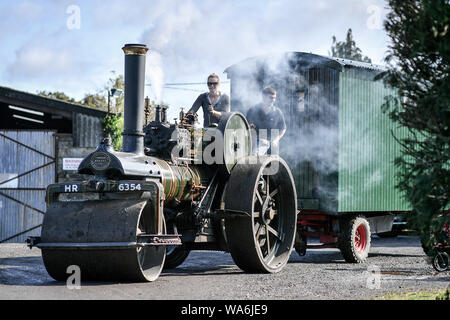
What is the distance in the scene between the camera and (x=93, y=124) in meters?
18.1

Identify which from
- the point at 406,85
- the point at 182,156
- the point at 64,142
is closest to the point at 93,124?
the point at 64,142

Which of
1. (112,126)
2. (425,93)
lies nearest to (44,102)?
(112,126)

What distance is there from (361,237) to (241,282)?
4202 millimetres

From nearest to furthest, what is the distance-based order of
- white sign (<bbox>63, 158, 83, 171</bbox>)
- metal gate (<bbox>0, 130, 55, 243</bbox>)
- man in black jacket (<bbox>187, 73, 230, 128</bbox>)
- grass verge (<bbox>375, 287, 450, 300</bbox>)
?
grass verge (<bbox>375, 287, 450, 300</bbox>)
man in black jacket (<bbox>187, 73, 230, 128</bbox>)
white sign (<bbox>63, 158, 83, 171</bbox>)
metal gate (<bbox>0, 130, 55, 243</bbox>)

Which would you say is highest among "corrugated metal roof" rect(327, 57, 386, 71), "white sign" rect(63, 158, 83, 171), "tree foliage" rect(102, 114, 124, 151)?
"corrugated metal roof" rect(327, 57, 386, 71)

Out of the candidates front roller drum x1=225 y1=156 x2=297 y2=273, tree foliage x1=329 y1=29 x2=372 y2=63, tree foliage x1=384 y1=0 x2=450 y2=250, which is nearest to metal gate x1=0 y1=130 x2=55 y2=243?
front roller drum x1=225 y1=156 x2=297 y2=273

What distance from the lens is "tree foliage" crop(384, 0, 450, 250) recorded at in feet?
17.6

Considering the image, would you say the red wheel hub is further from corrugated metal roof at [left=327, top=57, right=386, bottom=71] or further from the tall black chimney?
the tall black chimney

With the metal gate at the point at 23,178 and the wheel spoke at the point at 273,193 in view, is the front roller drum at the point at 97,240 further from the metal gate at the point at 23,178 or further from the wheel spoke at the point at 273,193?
the metal gate at the point at 23,178

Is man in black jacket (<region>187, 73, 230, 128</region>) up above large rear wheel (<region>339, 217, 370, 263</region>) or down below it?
above

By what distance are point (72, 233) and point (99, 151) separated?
3.25ft

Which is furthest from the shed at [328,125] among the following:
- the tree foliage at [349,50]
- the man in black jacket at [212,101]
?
the tree foliage at [349,50]

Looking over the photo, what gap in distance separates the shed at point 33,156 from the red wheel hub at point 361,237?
8.86m

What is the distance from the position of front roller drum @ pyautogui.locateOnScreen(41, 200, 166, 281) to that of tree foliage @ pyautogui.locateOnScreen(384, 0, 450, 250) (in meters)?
2.80
